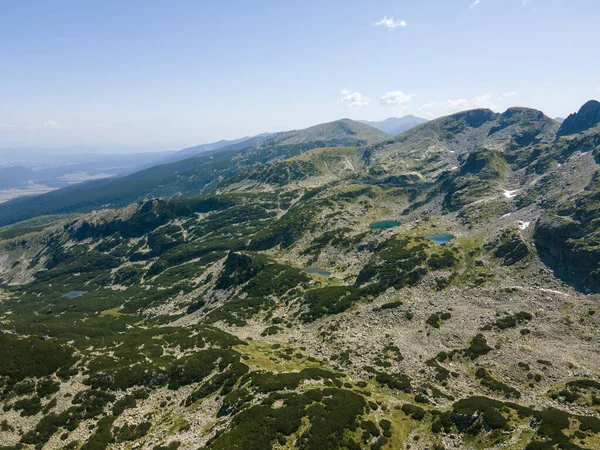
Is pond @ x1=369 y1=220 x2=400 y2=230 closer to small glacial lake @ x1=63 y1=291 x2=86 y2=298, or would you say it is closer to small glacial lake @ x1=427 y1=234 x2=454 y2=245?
small glacial lake @ x1=427 y1=234 x2=454 y2=245

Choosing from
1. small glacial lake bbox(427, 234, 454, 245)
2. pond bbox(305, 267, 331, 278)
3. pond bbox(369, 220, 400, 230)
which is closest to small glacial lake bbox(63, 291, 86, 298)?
pond bbox(305, 267, 331, 278)

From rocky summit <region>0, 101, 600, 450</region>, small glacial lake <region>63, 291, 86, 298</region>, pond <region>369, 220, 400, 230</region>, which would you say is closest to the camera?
rocky summit <region>0, 101, 600, 450</region>

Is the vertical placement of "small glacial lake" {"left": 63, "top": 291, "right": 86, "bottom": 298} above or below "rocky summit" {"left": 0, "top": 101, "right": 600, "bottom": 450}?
below

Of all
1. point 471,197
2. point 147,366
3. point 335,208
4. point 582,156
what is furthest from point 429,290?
point 582,156

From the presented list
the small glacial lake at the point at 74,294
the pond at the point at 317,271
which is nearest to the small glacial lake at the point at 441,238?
the pond at the point at 317,271

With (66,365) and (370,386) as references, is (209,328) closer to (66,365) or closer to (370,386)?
(66,365)

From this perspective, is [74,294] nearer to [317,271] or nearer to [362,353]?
[317,271]

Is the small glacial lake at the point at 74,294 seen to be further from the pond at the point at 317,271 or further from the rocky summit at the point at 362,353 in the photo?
the pond at the point at 317,271

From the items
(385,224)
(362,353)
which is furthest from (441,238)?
(362,353)

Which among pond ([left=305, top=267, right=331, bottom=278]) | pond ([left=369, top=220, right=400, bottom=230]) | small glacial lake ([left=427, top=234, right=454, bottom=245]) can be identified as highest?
small glacial lake ([left=427, top=234, right=454, bottom=245])

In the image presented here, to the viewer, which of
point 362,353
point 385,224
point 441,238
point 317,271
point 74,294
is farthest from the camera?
point 74,294

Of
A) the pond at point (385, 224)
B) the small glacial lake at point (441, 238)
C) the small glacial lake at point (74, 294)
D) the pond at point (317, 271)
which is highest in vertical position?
the small glacial lake at point (441, 238)

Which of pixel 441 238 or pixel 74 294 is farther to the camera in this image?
→ pixel 74 294

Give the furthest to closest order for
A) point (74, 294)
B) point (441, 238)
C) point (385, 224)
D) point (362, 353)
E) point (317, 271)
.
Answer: point (74, 294) → point (385, 224) → point (317, 271) → point (441, 238) → point (362, 353)
